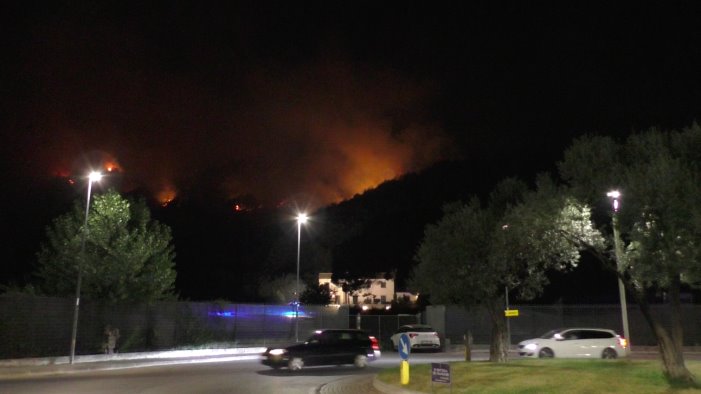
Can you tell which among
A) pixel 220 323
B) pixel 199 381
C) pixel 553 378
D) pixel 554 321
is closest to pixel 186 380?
pixel 199 381

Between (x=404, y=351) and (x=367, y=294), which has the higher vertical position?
(x=367, y=294)

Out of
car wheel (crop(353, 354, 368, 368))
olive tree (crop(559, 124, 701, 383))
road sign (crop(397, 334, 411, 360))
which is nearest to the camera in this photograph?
olive tree (crop(559, 124, 701, 383))

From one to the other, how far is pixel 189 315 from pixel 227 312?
3.21 meters

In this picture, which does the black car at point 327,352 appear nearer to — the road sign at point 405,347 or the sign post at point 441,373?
the road sign at point 405,347

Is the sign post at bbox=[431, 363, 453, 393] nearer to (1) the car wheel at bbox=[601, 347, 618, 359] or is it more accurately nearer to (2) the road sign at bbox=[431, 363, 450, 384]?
(2) the road sign at bbox=[431, 363, 450, 384]

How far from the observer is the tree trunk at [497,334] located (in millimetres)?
19922

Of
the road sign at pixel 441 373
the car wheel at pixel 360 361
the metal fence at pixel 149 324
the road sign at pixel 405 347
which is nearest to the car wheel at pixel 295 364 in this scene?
the car wheel at pixel 360 361

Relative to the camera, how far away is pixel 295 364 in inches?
913

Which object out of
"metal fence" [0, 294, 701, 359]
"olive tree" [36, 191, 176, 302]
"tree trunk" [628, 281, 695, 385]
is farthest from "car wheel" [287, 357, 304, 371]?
"tree trunk" [628, 281, 695, 385]

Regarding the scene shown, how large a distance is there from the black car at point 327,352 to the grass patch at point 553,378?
18.6 ft

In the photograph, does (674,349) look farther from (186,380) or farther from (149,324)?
(149,324)

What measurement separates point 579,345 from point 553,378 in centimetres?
1405

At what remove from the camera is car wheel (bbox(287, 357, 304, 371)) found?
23.1 metres

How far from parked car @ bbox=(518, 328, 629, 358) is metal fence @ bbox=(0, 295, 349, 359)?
15.2 m
